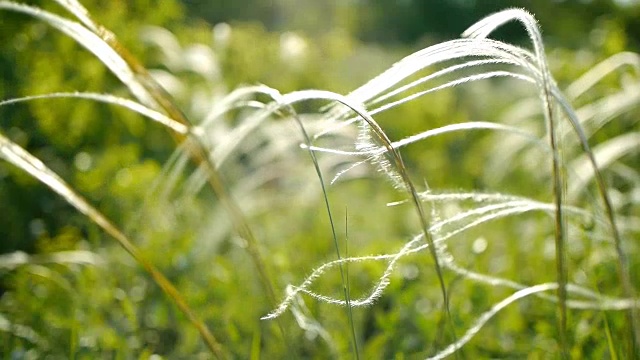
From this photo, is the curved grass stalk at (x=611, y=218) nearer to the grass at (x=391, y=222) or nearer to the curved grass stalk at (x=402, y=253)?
the grass at (x=391, y=222)

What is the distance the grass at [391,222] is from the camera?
Result: 912 millimetres

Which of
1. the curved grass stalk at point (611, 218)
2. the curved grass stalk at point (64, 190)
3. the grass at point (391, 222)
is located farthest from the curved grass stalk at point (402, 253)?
the curved grass stalk at point (64, 190)

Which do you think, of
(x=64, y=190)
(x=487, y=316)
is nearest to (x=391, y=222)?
(x=487, y=316)

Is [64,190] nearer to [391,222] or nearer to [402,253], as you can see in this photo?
[402,253]

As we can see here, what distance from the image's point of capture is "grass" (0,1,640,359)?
91cm

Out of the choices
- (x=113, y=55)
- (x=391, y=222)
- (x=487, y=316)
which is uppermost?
(x=391, y=222)

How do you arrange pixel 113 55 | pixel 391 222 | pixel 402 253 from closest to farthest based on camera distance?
pixel 402 253
pixel 113 55
pixel 391 222

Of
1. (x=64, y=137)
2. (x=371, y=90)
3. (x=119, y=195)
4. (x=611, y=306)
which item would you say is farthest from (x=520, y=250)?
(x=371, y=90)

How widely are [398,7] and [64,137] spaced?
20.9 meters

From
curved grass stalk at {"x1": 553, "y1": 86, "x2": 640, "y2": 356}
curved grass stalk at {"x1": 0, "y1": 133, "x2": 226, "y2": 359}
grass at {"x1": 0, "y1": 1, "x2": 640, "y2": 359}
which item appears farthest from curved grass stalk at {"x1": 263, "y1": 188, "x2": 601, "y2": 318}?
curved grass stalk at {"x1": 0, "y1": 133, "x2": 226, "y2": 359}

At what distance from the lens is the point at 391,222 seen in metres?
3.35

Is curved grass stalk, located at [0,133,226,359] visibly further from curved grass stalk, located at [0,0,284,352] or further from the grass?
curved grass stalk, located at [0,0,284,352]

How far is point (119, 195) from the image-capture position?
7.68 feet

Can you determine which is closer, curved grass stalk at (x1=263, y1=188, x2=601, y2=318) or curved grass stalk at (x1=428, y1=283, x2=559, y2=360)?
curved grass stalk at (x1=263, y1=188, x2=601, y2=318)
